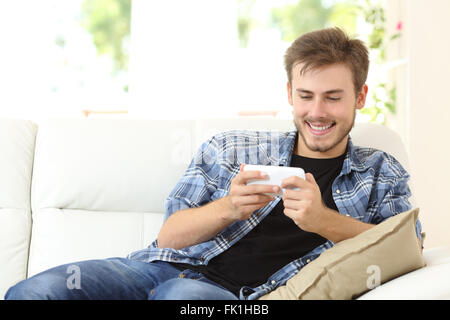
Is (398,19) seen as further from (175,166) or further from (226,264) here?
(226,264)

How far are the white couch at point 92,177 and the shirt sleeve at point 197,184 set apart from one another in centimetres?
23

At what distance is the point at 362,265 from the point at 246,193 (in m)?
0.30

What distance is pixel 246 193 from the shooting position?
4.28 feet

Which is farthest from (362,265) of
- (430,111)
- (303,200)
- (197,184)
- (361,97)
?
(430,111)

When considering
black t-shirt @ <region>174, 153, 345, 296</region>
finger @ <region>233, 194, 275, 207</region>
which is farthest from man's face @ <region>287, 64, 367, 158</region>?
finger @ <region>233, 194, 275, 207</region>

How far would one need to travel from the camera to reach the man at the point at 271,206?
1303 mm

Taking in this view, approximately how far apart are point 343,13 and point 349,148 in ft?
28.8

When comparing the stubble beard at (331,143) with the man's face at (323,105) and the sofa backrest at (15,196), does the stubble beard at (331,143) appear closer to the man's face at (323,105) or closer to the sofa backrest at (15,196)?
the man's face at (323,105)

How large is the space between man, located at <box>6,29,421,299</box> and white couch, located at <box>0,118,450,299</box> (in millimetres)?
240

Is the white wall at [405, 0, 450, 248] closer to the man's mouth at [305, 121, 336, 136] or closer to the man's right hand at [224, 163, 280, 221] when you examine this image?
the man's mouth at [305, 121, 336, 136]

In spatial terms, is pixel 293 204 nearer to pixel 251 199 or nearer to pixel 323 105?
pixel 251 199

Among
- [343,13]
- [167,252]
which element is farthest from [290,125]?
[343,13]

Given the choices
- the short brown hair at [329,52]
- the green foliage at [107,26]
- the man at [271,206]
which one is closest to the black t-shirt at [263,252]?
the man at [271,206]

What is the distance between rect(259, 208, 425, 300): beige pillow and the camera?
3.96 feet
